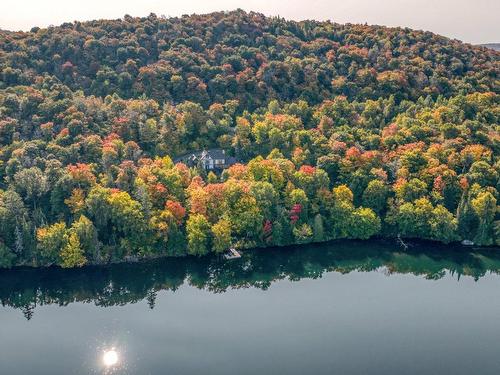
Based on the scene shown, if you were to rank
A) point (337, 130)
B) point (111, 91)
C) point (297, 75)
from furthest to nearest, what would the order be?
point (297, 75) → point (111, 91) → point (337, 130)

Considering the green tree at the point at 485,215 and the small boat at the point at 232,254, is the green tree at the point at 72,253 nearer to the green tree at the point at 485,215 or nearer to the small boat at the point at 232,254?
the small boat at the point at 232,254

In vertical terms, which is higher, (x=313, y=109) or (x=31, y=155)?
(x=313, y=109)

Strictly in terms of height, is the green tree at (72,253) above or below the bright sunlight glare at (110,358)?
above

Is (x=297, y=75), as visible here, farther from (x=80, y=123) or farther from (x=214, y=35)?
(x=80, y=123)

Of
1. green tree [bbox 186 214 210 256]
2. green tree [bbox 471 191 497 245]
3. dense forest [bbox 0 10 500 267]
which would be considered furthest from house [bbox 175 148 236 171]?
green tree [bbox 471 191 497 245]

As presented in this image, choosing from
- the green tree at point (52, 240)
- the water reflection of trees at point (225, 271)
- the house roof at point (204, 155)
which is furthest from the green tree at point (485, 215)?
the green tree at point (52, 240)

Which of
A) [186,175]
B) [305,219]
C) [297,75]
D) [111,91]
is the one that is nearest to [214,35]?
[297,75]
